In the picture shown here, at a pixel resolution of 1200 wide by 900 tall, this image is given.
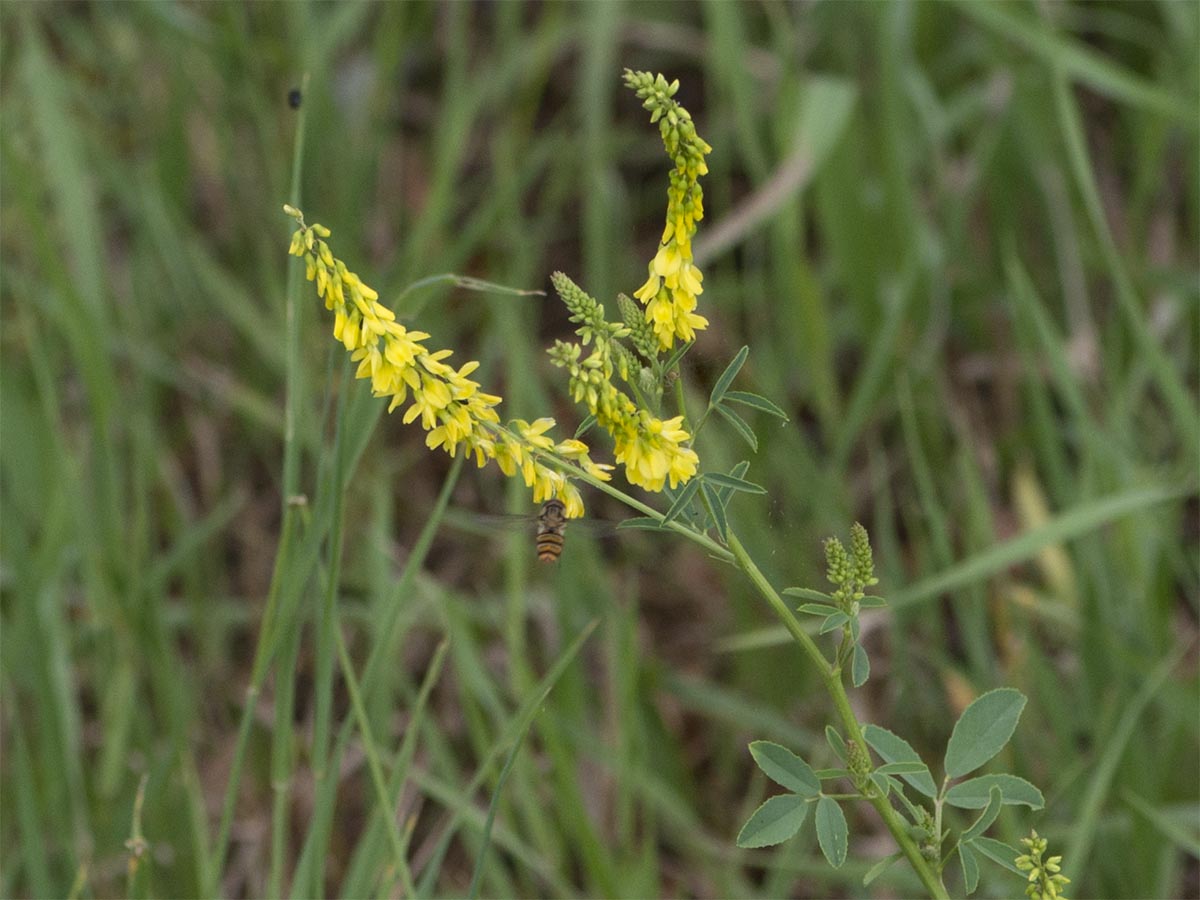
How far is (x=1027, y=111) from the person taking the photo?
282cm

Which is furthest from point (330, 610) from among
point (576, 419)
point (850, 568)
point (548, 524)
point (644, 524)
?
point (576, 419)

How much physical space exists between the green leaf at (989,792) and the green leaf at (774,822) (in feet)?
0.40

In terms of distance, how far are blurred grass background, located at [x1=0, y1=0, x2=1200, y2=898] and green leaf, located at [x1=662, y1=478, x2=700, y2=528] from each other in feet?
1.94

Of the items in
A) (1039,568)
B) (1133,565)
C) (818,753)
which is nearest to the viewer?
(818,753)

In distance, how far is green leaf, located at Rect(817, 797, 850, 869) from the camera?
0.99 metres

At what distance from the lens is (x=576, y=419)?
2.97 m

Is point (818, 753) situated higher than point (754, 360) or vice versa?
point (754, 360)

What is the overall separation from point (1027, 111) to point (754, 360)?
2.60 ft

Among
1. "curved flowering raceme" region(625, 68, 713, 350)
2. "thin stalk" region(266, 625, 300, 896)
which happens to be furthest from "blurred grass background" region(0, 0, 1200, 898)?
"curved flowering raceme" region(625, 68, 713, 350)

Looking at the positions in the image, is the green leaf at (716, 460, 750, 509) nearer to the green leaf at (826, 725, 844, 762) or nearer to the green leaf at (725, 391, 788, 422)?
the green leaf at (725, 391, 788, 422)

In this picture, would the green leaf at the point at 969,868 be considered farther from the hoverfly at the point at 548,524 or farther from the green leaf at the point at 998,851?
the hoverfly at the point at 548,524

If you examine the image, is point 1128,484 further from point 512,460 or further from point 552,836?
point 512,460

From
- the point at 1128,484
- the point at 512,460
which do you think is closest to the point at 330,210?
the point at 1128,484

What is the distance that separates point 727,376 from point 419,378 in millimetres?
225
